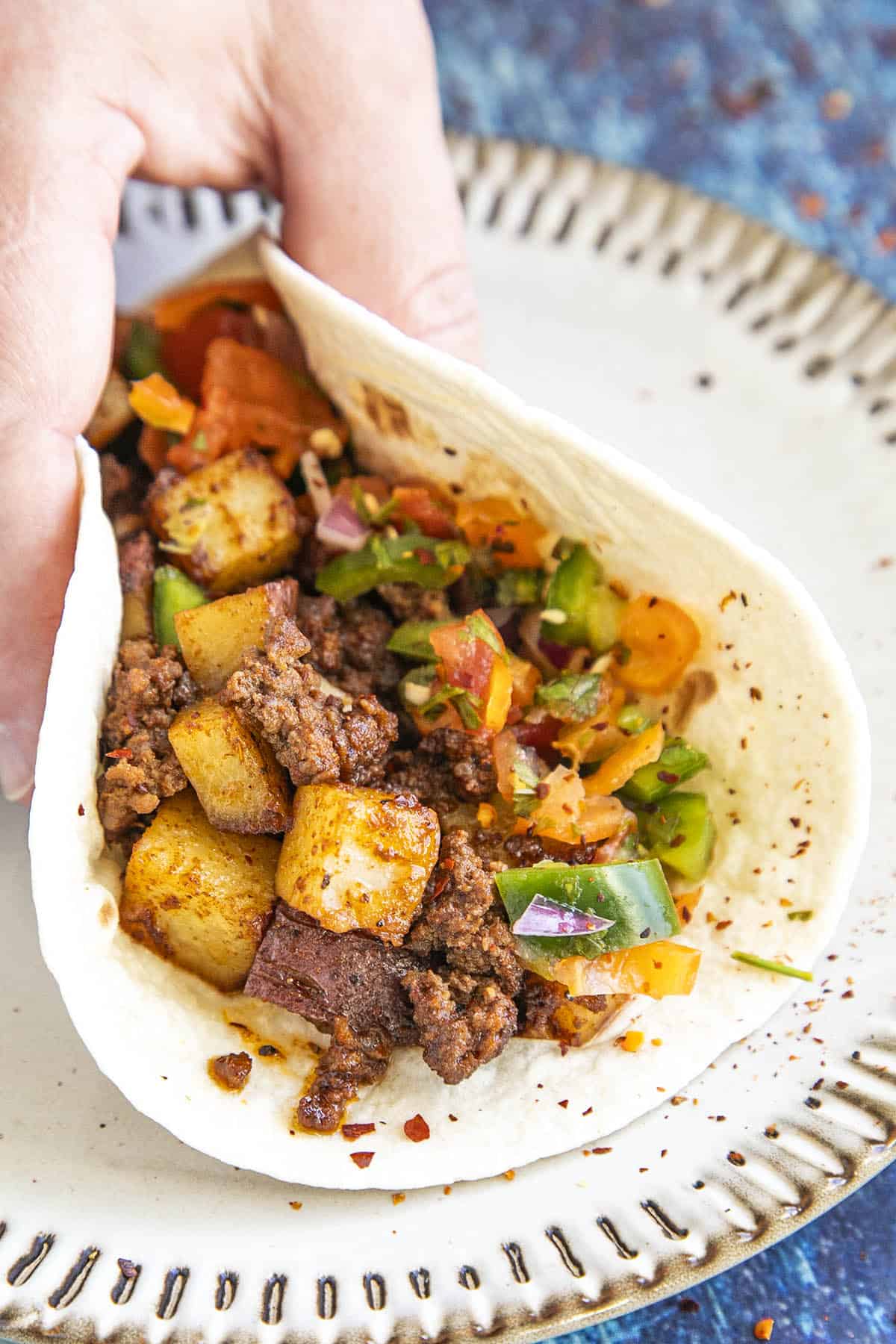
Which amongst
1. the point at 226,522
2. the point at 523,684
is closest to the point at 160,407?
the point at 226,522

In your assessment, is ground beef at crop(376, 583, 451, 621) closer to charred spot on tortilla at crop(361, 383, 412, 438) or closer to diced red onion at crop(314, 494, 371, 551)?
diced red onion at crop(314, 494, 371, 551)

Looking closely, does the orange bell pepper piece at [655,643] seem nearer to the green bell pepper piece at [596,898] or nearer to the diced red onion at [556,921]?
the green bell pepper piece at [596,898]

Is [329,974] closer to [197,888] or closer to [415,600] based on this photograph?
[197,888]

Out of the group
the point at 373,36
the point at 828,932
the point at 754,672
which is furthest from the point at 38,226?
the point at 828,932

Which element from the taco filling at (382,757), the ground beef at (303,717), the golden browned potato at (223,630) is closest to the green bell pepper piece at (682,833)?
the taco filling at (382,757)

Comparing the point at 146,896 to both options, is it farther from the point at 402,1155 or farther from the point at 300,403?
the point at 300,403
